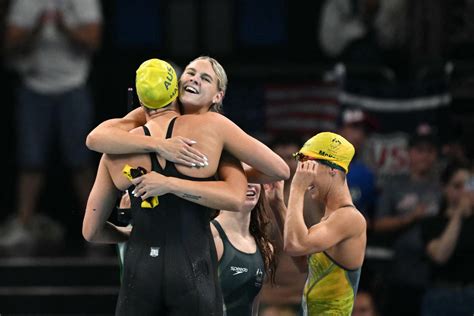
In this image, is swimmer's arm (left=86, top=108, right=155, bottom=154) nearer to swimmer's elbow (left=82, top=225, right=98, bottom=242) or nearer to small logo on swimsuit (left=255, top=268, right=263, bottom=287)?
swimmer's elbow (left=82, top=225, right=98, bottom=242)

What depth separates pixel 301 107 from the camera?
12.1 meters

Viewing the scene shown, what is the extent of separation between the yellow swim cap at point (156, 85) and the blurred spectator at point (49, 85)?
16.3 ft

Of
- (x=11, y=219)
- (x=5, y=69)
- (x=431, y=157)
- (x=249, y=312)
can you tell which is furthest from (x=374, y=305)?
(x=5, y=69)

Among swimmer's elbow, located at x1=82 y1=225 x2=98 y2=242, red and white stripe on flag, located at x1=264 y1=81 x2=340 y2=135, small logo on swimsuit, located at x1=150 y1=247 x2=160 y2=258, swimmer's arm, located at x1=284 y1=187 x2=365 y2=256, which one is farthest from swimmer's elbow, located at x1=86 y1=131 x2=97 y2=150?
red and white stripe on flag, located at x1=264 y1=81 x2=340 y2=135

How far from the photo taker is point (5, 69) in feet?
42.2

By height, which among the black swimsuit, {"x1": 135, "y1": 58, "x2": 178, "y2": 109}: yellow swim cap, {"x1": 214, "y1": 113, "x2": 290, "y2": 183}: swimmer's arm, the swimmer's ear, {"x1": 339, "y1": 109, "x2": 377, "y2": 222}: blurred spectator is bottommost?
{"x1": 339, "y1": 109, "x2": 377, "y2": 222}: blurred spectator

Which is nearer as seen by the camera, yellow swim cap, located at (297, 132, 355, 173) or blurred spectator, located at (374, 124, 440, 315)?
yellow swim cap, located at (297, 132, 355, 173)

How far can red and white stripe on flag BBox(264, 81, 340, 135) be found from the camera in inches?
476

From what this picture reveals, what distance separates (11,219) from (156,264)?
5.76 metres

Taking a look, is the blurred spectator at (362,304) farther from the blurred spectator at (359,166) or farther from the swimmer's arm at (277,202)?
the swimmer's arm at (277,202)

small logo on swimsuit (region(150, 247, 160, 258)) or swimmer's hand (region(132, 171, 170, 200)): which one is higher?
swimmer's hand (region(132, 171, 170, 200))

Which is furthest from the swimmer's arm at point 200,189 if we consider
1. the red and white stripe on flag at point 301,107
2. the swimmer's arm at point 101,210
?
the red and white stripe on flag at point 301,107

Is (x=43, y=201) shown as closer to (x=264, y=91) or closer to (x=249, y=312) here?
(x=264, y=91)

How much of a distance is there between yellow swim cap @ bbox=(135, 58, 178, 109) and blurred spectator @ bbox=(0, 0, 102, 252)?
497cm
